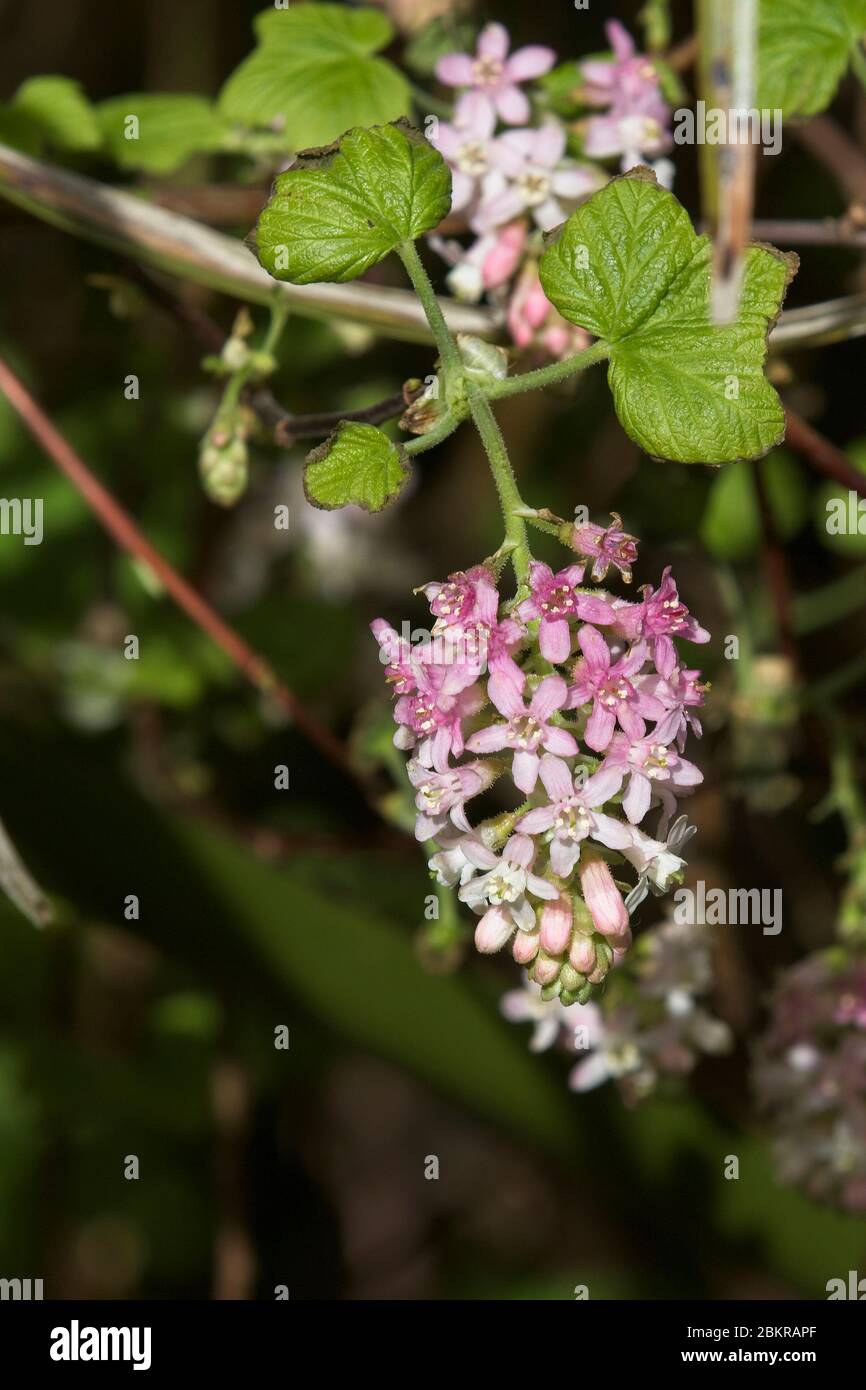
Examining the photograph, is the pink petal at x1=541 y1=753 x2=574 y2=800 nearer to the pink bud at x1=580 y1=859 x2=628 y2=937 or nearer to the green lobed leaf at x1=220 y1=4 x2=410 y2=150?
the pink bud at x1=580 y1=859 x2=628 y2=937

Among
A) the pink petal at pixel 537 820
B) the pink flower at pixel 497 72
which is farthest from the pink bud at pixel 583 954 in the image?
the pink flower at pixel 497 72

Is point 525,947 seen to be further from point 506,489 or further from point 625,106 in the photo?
point 625,106

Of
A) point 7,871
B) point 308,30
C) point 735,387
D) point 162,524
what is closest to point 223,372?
point 308,30

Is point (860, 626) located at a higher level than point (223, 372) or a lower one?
higher

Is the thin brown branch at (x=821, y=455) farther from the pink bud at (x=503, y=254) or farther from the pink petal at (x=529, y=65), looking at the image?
the pink petal at (x=529, y=65)

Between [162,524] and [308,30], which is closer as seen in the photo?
[308,30]

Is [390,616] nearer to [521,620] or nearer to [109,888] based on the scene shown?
[109,888]
